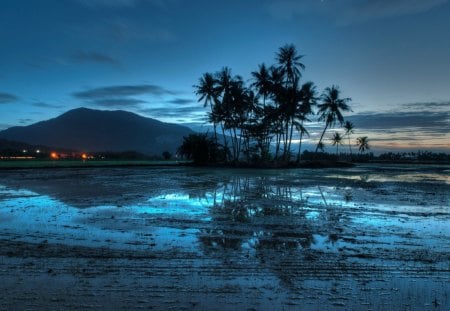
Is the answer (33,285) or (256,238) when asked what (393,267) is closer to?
(256,238)

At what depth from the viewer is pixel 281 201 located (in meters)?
13.5

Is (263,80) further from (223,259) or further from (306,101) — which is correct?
(223,259)

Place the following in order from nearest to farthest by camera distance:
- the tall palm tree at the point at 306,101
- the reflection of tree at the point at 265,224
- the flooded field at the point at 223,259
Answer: the flooded field at the point at 223,259, the reflection of tree at the point at 265,224, the tall palm tree at the point at 306,101

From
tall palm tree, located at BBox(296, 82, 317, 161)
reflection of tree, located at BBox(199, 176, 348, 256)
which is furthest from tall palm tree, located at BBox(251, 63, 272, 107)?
reflection of tree, located at BBox(199, 176, 348, 256)

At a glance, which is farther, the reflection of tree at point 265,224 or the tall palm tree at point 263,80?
the tall palm tree at point 263,80

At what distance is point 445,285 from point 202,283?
2.86 metres

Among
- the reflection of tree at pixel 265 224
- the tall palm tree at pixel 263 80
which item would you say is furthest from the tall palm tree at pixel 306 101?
the reflection of tree at pixel 265 224

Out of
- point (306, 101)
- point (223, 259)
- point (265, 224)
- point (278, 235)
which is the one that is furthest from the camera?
point (306, 101)

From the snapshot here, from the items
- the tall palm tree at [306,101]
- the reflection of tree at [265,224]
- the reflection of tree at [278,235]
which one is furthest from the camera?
the tall palm tree at [306,101]

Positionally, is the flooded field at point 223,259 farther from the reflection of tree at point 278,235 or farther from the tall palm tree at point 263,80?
the tall palm tree at point 263,80

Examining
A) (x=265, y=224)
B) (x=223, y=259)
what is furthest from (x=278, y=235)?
(x=223, y=259)

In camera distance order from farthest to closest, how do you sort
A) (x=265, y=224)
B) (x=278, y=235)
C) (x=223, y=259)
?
(x=265, y=224)
(x=278, y=235)
(x=223, y=259)

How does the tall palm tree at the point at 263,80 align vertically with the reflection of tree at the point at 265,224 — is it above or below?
above

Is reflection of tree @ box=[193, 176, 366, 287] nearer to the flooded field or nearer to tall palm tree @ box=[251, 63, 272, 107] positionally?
the flooded field
